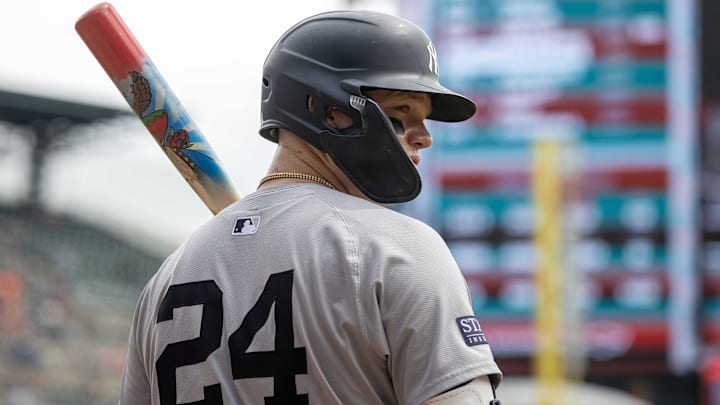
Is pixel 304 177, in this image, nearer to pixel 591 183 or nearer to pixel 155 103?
pixel 155 103

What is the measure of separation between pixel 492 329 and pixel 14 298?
25.4ft

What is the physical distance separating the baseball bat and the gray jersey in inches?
14.5

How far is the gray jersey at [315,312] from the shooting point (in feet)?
5.63

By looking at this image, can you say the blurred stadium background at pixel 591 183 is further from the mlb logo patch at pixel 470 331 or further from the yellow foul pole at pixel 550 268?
the mlb logo patch at pixel 470 331

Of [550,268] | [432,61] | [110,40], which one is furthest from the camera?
[550,268]

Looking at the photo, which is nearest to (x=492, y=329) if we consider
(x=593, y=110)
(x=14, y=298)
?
(x=593, y=110)

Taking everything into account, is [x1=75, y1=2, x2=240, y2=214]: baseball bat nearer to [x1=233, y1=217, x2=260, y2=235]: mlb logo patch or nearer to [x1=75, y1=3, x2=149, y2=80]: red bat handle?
[x1=75, y1=3, x2=149, y2=80]: red bat handle

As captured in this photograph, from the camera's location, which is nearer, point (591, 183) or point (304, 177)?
point (304, 177)

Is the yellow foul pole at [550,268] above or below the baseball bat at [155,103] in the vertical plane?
below

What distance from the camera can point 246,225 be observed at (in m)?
1.91

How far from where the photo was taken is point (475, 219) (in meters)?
16.8

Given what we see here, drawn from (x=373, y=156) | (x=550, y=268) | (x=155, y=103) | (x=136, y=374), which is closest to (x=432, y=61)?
(x=373, y=156)

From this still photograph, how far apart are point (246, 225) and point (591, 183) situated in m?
15.1

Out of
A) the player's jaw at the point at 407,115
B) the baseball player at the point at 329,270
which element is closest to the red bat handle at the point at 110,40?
the baseball player at the point at 329,270
